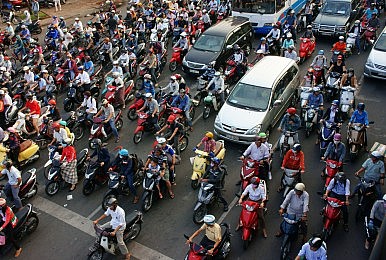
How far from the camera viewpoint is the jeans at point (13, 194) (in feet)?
39.4

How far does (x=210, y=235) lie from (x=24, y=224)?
15.7ft

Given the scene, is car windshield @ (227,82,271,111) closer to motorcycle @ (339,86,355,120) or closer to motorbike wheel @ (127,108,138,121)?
motorcycle @ (339,86,355,120)

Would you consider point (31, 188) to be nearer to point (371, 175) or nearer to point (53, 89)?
point (53, 89)

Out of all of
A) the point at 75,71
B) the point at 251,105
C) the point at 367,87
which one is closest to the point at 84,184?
the point at 251,105

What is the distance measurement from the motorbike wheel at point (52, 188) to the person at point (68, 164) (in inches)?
12.3

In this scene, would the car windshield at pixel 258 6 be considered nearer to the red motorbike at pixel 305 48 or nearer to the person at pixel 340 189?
the red motorbike at pixel 305 48

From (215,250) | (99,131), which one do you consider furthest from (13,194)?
(215,250)

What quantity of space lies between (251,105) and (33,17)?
68.1 ft

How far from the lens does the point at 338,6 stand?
23.2m

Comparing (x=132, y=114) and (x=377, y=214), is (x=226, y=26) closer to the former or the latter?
(x=132, y=114)

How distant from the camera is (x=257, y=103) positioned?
1470cm

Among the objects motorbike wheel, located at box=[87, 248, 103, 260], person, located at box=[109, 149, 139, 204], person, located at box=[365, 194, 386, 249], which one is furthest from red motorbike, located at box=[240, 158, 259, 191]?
motorbike wheel, located at box=[87, 248, 103, 260]

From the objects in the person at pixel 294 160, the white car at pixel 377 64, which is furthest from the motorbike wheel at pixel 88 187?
the white car at pixel 377 64

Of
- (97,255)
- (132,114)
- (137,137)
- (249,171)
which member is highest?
(249,171)
